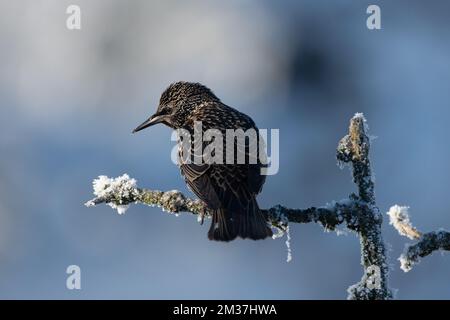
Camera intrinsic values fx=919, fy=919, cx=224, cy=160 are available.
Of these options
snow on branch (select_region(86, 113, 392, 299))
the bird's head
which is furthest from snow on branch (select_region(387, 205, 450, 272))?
the bird's head

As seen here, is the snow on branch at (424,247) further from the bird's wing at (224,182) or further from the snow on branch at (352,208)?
the bird's wing at (224,182)

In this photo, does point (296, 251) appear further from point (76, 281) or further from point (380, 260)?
point (380, 260)

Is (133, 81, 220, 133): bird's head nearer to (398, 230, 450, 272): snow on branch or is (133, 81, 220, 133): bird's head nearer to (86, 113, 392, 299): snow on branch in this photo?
(86, 113, 392, 299): snow on branch

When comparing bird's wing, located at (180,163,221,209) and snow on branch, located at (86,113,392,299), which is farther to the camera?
bird's wing, located at (180,163,221,209)

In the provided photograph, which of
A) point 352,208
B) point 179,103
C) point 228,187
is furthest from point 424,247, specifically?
point 179,103

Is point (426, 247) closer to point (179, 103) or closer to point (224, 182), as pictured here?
point (224, 182)

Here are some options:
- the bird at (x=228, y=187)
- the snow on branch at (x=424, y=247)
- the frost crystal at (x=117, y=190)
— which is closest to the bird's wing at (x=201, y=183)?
the bird at (x=228, y=187)
